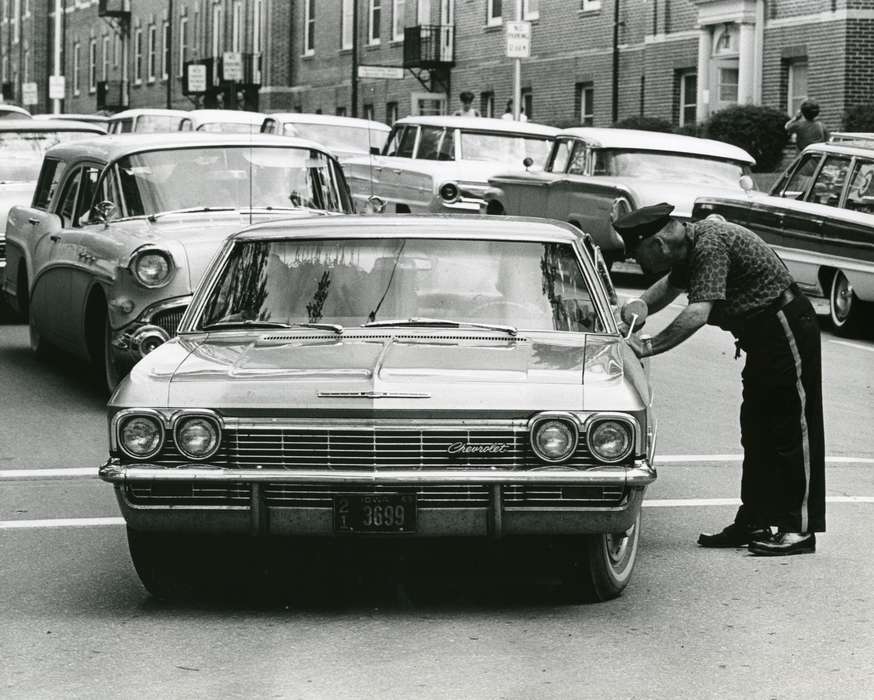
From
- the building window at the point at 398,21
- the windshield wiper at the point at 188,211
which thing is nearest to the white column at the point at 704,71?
the building window at the point at 398,21

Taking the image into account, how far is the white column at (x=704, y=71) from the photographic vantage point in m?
36.8

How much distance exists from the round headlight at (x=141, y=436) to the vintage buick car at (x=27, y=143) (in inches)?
471

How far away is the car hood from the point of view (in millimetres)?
6270

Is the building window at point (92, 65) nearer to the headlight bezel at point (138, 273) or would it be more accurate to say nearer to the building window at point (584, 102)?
the building window at point (584, 102)

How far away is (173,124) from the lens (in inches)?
1197

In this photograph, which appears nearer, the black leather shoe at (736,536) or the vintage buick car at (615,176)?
the black leather shoe at (736,536)

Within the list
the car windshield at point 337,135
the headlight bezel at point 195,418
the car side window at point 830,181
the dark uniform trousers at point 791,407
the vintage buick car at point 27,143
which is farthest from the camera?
the car windshield at point 337,135

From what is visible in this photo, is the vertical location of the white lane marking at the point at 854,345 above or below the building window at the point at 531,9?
below

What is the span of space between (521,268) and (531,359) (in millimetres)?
935

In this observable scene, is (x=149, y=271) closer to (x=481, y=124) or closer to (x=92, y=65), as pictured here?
(x=481, y=124)

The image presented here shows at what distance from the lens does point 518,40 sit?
3111 centimetres

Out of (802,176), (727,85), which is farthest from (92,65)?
(802,176)

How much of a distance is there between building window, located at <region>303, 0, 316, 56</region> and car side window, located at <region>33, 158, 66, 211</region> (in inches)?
1786

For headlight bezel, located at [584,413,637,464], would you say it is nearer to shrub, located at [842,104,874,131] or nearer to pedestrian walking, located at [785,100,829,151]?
pedestrian walking, located at [785,100,829,151]
